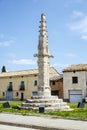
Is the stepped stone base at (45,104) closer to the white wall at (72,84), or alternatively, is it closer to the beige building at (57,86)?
the white wall at (72,84)

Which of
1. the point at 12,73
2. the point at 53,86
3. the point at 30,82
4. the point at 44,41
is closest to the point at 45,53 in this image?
the point at 44,41

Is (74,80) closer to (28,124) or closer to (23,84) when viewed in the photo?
(23,84)

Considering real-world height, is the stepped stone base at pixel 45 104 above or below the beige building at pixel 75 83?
below

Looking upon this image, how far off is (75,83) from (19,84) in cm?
1463

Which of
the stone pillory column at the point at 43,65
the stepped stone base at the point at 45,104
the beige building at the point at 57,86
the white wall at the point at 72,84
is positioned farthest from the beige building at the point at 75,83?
the stepped stone base at the point at 45,104

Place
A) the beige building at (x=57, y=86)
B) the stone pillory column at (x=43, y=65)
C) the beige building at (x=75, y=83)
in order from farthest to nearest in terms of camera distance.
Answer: the beige building at (x=57, y=86)
the beige building at (x=75, y=83)
the stone pillory column at (x=43, y=65)

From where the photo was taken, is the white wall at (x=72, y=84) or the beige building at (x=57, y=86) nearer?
the white wall at (x=72, y=84)

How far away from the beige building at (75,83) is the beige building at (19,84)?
8048mm

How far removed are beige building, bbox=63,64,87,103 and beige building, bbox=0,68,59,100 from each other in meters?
8.05

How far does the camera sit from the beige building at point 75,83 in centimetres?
5141

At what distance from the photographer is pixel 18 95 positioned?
62.4 metres

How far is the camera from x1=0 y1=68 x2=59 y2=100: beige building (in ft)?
199

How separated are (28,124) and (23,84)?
1879 inches

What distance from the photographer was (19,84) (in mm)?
62469
